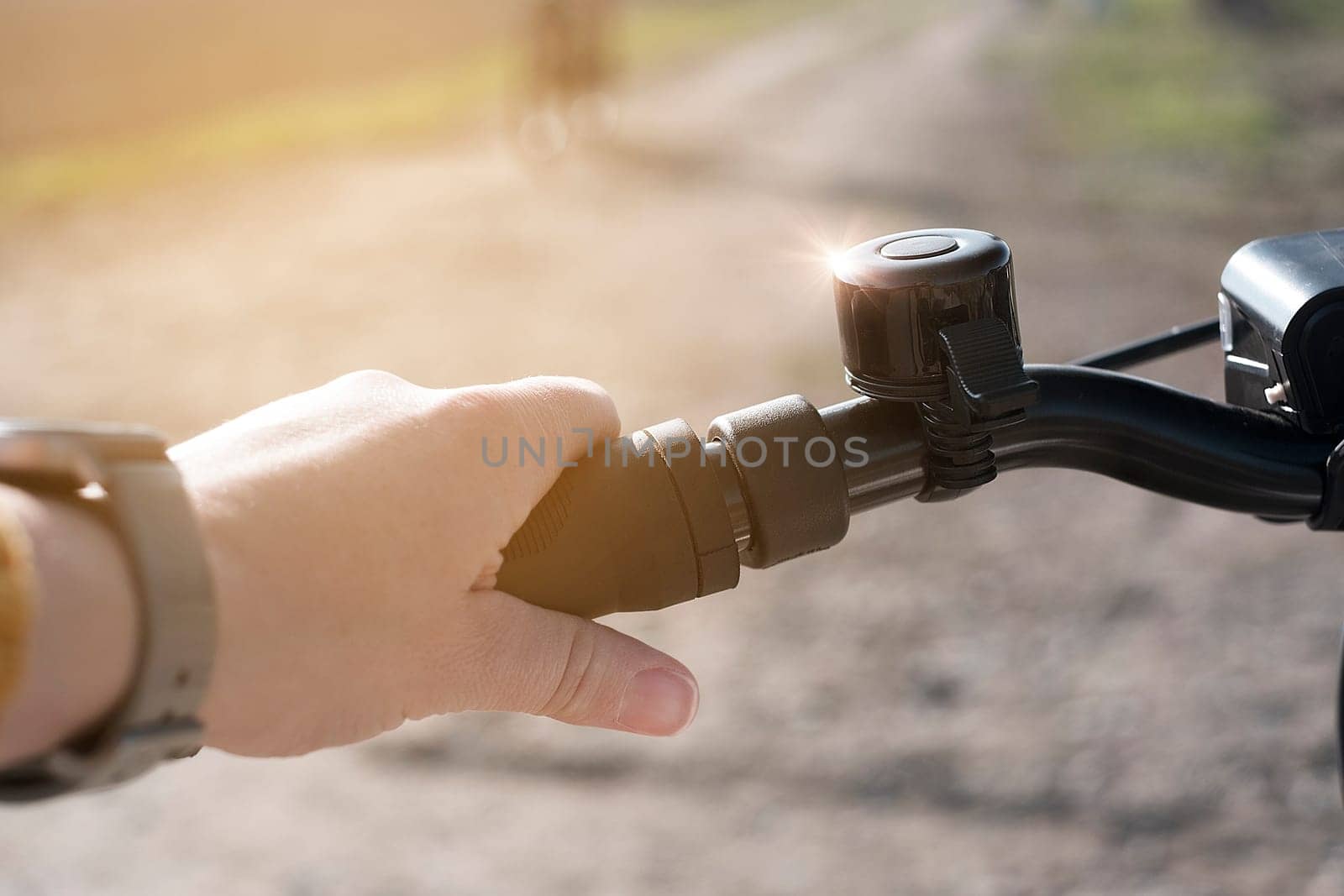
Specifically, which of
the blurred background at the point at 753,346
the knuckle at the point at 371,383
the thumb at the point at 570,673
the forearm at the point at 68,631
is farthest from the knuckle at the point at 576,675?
the blurred background at the point at 753,346

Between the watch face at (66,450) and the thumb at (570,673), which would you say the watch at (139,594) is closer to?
the watch face at (66,450)

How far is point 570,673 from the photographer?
1246 millimetres

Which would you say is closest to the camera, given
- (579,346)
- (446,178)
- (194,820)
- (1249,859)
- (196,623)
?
(196,623)

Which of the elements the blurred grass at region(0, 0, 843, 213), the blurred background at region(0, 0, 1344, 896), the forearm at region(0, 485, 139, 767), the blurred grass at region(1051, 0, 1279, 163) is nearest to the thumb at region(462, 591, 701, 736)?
the forearm at region(0, 485, 139, 767)

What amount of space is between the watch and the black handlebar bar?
0.33 m

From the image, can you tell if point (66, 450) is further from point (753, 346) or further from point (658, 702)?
point (753, 346)

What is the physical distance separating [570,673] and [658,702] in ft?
0.35

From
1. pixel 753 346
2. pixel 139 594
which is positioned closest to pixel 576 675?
pixel 139 594

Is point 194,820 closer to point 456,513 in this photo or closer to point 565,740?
point 565,740

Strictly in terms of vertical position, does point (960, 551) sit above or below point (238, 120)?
below

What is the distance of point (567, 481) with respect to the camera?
1.23m

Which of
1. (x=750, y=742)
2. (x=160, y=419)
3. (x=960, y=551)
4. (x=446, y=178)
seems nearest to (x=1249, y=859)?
(x=750, y=742)

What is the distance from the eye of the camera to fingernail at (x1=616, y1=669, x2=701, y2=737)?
127 cm

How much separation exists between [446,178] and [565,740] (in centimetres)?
872
